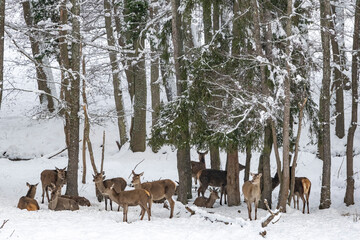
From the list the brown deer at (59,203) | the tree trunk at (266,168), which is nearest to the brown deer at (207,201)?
the tree trunk at (266,168)

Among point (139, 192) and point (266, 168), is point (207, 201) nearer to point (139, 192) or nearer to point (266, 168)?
point (266, 168)

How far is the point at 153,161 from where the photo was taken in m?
21.8

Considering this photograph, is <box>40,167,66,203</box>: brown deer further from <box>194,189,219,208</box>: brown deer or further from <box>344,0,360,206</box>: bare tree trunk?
<box>344,0,360,206</box>: bare tree trunk

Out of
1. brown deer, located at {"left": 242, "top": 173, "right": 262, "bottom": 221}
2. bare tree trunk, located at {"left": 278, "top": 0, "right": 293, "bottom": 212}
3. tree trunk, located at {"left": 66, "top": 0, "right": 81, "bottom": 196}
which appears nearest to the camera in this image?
bare tree trunk, located at {"left": 278, "top": 0, "right": 293, "bottom": 212}

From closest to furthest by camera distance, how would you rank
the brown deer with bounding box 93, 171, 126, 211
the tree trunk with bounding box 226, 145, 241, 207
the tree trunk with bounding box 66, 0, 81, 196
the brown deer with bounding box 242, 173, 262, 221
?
the brown deer with bounding box 242, 173, 262, 221
the brown deer with bounding box 93, 171, 126, 211
the tree trunk with bounding box 66, 0, 81, 196
the tree trunk with bounding box 226, 145, 241, 207

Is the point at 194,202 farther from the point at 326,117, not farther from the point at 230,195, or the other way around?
the point at 326,117

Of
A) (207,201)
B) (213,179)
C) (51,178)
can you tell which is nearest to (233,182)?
(213,179)

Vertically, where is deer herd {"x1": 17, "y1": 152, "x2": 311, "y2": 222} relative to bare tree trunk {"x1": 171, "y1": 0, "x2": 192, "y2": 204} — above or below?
below

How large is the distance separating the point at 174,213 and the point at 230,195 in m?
2.50

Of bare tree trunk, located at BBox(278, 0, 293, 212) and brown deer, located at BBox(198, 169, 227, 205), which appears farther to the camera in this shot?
brown deer, located at BBox(198, 169, 227, 205)

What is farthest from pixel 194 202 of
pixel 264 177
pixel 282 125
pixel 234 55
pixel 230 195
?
pixel 234 55

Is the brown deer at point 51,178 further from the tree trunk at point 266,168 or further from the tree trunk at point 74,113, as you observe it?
the tree trunk at point 266,168

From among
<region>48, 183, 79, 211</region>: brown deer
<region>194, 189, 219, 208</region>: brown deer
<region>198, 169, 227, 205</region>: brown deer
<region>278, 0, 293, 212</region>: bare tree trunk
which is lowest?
<region>194, 189, 219, 208</region>: brown deer

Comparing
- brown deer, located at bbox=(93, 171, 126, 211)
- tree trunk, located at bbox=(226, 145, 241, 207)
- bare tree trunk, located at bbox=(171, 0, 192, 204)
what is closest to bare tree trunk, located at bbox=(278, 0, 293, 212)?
tree trunk, located at bbox=(226, 145, 241, 207)
